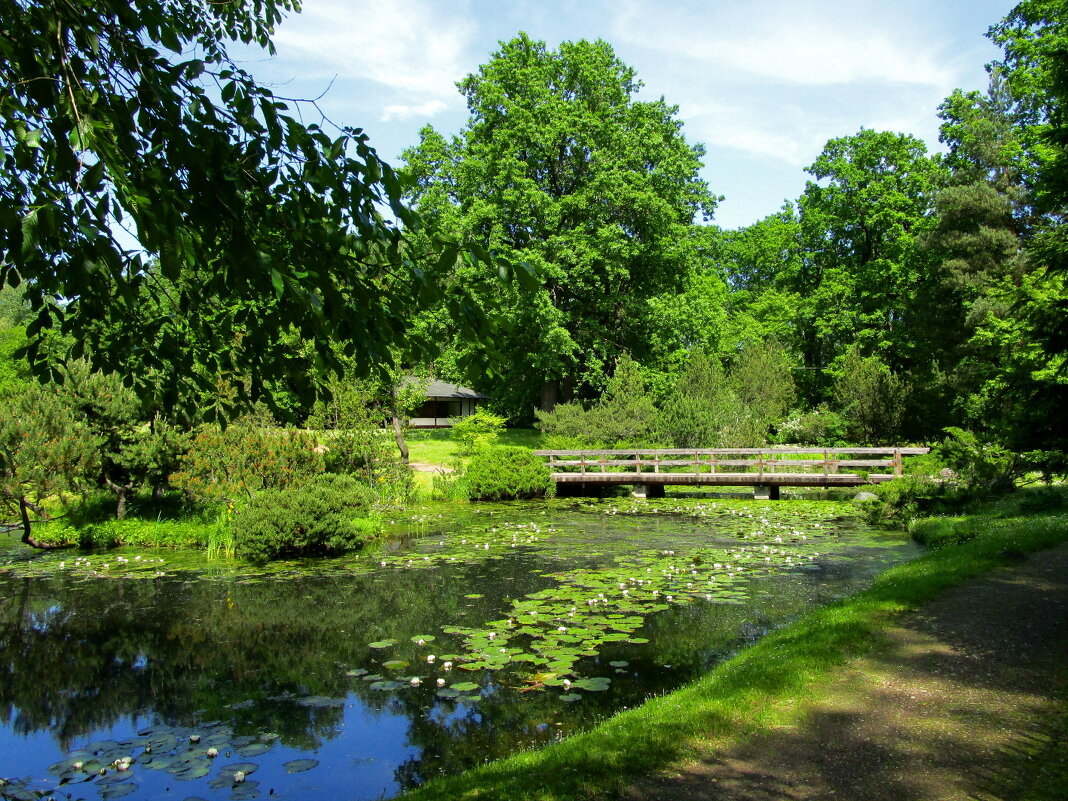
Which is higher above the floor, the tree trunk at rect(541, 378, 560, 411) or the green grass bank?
the tree trunk at rect(541, 378, 560, 411)

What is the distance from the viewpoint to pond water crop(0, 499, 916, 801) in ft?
18.6

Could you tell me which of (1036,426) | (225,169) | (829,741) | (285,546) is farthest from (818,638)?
(285,546)

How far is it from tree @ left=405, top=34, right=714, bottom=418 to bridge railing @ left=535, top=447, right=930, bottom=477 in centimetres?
673

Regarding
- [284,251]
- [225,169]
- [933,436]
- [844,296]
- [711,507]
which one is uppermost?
[844,296]

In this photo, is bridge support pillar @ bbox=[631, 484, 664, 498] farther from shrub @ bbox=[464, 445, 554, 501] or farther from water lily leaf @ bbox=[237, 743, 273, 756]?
water lily leaf @ bbox=[237, 743, 273, 756]

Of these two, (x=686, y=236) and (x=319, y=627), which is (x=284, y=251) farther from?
(x=686, y=236)

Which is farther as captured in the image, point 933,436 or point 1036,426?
point 933,436

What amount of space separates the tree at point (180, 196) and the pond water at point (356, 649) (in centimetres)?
320

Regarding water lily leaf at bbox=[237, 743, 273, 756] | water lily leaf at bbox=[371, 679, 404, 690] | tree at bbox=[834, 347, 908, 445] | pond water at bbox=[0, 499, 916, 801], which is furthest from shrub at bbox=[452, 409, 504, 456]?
water lily leaf at bbox=[237, 743, 273, 756]

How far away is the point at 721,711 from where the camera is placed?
5.31 m

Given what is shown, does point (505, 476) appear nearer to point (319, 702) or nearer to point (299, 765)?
point (319, 702)

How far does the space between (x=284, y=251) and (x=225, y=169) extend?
58cm

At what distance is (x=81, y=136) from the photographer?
105 inches

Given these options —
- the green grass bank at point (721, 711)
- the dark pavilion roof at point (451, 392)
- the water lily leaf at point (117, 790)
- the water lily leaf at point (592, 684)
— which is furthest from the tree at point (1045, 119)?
the dark pavilion roof at point (451, 392)
